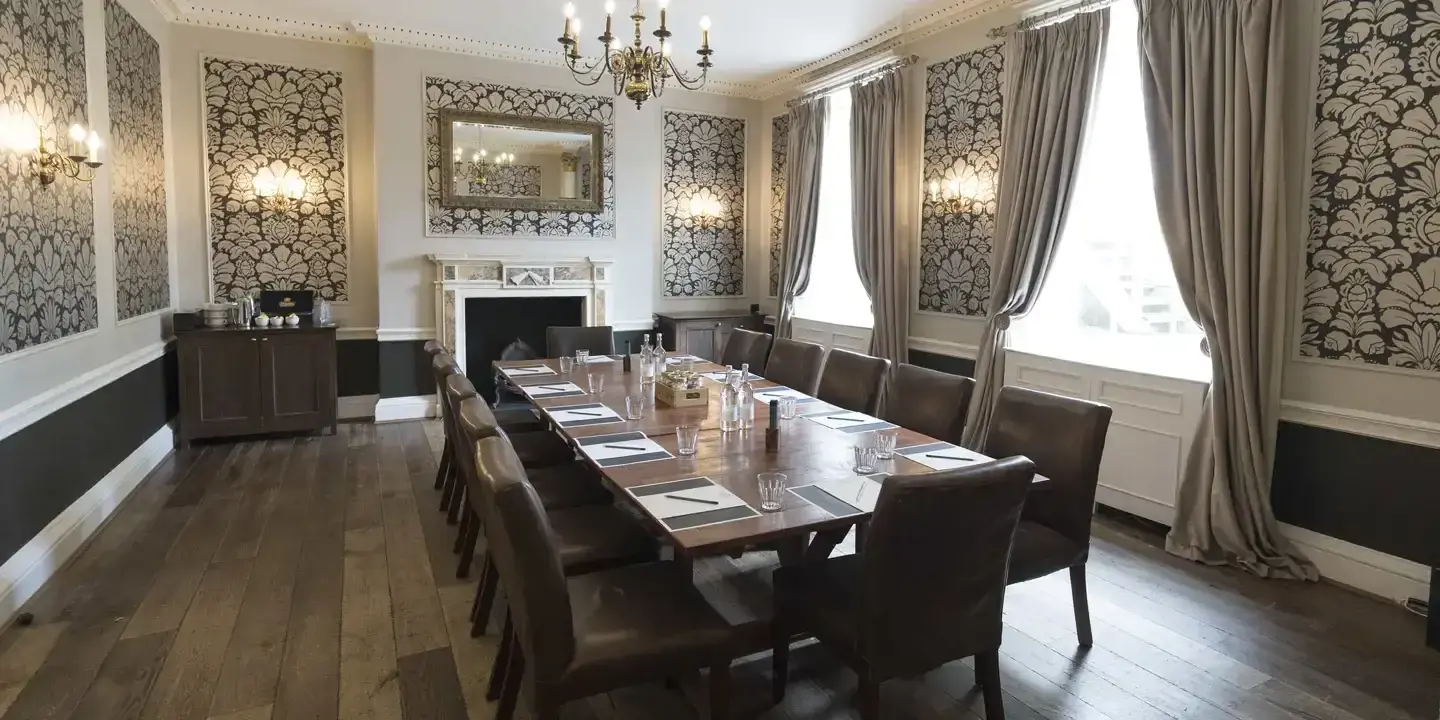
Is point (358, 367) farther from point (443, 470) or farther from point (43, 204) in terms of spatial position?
point (43, 204)

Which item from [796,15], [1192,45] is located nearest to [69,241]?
[796,15]

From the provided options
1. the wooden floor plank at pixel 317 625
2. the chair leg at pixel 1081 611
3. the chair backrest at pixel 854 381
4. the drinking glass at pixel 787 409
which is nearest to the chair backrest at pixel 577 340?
the wooden floor plank at pixel 317 625

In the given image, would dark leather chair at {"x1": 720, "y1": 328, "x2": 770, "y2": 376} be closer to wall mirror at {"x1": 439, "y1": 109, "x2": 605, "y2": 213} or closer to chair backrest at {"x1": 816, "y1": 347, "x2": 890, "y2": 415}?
chair backrest at {"x1": 816, "y1": 347, "x2": 890, "y2": 415}

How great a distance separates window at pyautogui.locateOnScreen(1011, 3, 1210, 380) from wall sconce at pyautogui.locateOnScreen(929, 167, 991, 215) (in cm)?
66

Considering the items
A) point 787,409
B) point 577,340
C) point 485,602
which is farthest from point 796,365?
point 485,602

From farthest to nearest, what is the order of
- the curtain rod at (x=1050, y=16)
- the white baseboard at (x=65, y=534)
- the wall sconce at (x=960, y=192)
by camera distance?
the wall sconce at (x=960, y=192) < the curtain rod at (x=1050, y=16) < the white baseboard at (x=65, y=534)

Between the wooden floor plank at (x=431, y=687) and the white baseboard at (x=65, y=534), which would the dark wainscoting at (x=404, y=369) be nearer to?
the white baseboard at (x=65, y=534)

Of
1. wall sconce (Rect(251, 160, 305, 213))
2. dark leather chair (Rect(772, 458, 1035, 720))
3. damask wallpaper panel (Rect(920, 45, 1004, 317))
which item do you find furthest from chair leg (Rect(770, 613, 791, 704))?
wall sconce (Rect(251, 160, 305, 213))

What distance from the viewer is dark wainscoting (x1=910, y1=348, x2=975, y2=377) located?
5.29 metres

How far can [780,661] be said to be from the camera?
93.4 inches

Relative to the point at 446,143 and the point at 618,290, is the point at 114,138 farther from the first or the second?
the point at 618,290

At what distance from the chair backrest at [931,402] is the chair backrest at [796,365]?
0.78m

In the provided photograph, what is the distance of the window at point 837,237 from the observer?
6586mm

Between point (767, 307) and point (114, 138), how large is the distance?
5.19 m
